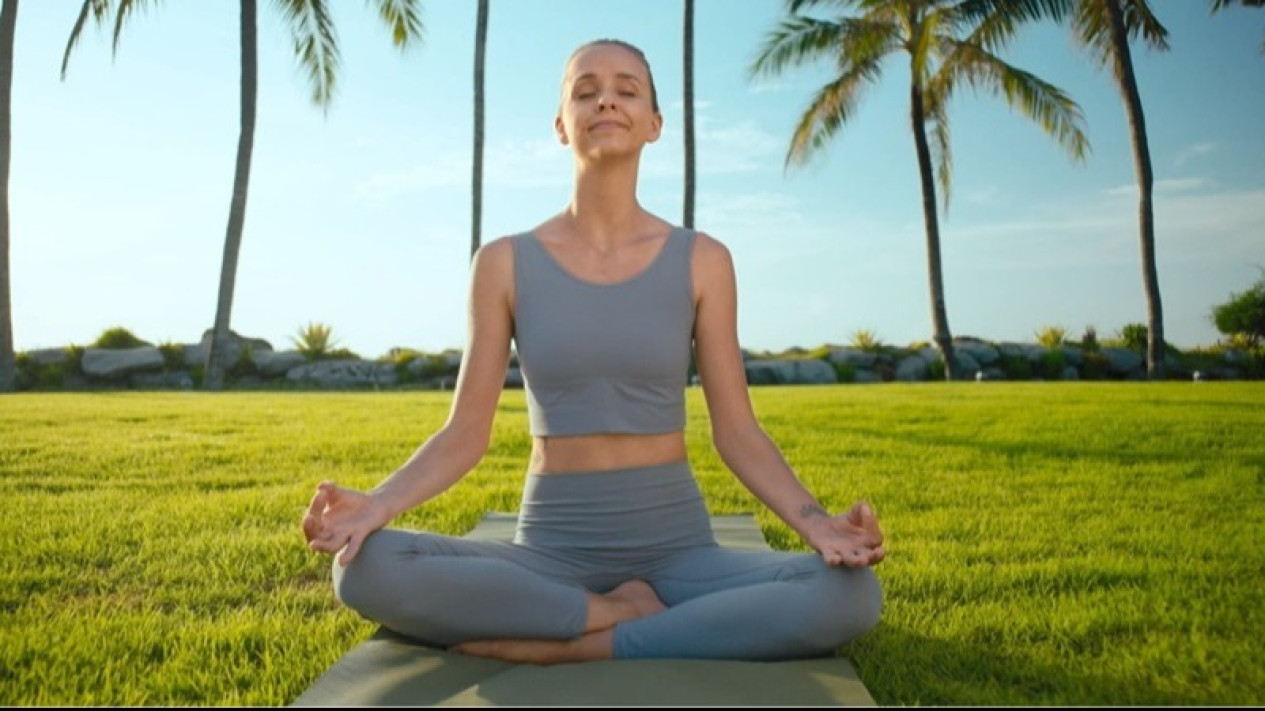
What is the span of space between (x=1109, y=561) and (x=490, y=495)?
100 inches

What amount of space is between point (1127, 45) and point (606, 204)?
1502 cm

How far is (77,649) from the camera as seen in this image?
235cm

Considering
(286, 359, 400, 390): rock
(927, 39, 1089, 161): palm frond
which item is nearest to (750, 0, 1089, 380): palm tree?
(927, 39, 1089, 161): palm frond

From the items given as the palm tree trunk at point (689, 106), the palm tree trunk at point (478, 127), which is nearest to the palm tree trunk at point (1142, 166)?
the palm tree trunk at point (689, 106)

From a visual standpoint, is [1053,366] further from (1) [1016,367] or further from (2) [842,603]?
(2) [842,603]

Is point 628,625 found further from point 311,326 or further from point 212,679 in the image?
point 311,326

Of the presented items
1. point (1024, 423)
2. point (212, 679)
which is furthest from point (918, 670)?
point (1024, 423)

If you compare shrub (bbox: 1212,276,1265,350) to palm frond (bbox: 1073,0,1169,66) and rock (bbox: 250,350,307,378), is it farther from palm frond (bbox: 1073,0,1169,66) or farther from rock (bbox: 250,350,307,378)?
rock (bbox: 250,350,307,378)

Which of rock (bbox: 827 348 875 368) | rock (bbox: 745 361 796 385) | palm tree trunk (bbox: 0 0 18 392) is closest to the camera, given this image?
palm tree trunk (bbox: 0 0 18 392)

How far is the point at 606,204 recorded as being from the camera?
7.82 ft

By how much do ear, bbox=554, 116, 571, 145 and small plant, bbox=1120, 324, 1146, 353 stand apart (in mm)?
17453

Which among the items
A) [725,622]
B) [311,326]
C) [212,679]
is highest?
[311,326]

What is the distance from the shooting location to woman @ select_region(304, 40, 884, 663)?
205 centimetres

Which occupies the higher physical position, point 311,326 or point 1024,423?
point 311,326
